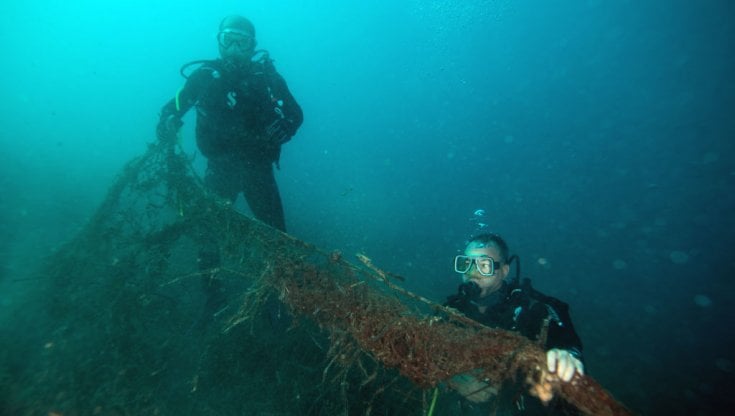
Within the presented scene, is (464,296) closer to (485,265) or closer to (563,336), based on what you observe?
(485,265)

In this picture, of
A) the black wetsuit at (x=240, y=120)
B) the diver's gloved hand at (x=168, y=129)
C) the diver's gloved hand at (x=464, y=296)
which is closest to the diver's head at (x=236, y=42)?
the black wetsuit at (x=240, y=120)

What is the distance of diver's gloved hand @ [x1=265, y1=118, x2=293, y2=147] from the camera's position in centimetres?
525

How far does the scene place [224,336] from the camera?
169 inches

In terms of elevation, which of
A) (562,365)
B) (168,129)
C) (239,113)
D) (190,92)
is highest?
(190,92)

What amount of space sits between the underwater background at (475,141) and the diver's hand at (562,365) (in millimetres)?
5371

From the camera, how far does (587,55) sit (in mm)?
84250

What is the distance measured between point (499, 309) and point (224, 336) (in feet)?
11.1

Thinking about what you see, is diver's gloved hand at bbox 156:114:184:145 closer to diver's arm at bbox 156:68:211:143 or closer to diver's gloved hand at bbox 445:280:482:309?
diver's arm at bbox 156:68:211:143

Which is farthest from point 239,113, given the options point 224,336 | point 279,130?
point 224,336

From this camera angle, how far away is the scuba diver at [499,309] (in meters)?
2.60

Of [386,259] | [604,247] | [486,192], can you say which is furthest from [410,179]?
[386,259]

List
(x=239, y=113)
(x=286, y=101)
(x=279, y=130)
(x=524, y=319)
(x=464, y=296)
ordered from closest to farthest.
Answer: (x=524, y=319), (x=464, y=296), (x=279, y=130), (x=239, y=113), (x=286, y=101)

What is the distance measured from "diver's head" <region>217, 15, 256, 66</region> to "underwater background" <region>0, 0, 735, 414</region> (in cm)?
357

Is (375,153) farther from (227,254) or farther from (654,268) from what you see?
(227,254)
